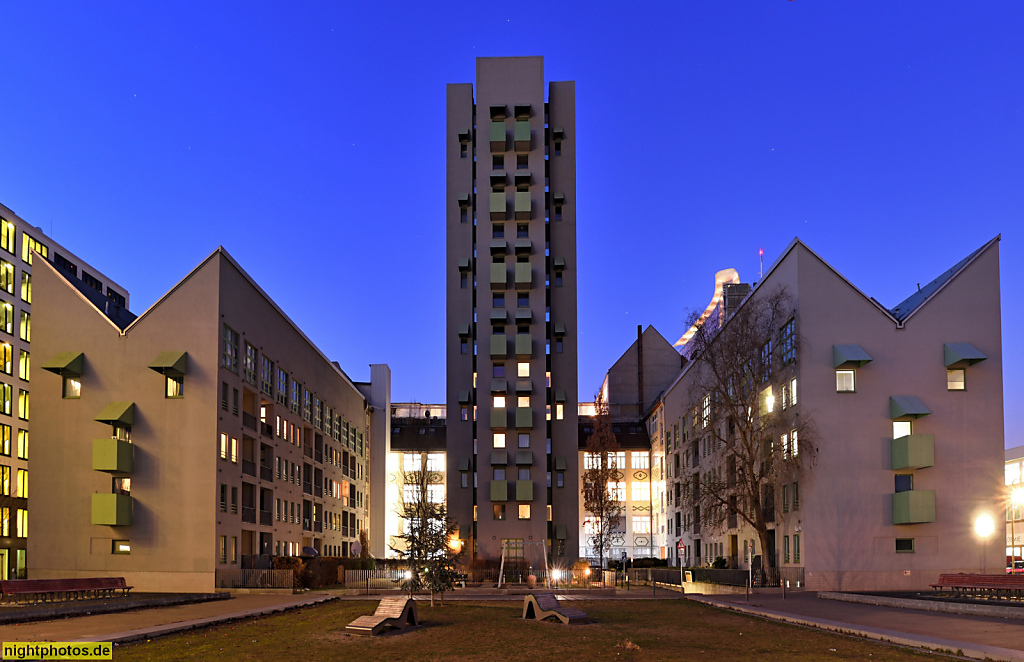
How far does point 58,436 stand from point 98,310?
6.89m

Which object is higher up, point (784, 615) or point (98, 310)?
point (98, 310)

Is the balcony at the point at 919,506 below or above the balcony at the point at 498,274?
below

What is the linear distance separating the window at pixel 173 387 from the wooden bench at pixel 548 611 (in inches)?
1095

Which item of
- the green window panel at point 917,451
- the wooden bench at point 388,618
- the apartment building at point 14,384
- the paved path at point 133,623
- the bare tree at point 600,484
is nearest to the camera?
the paved path at point 133,623

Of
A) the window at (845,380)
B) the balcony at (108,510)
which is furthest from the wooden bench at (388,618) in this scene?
the window at (845,380)

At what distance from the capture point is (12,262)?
8262 cm

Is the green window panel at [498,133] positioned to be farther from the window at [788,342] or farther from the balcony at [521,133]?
the window at [788,342]

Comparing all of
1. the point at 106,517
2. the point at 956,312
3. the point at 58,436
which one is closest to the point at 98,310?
the point at 58,436

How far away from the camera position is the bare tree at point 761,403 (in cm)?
5375

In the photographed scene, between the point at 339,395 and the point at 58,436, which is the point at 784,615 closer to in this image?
the point at 58,436

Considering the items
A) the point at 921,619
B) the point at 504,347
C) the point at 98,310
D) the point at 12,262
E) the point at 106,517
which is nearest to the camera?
the point at 921,619

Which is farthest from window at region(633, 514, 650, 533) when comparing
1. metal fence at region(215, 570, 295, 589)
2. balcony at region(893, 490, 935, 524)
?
metal fence at region(215, 570, 295, 589)

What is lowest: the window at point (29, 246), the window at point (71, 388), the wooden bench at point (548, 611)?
the wooden bench at point (548, 611)

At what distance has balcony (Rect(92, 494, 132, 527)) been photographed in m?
48.7
